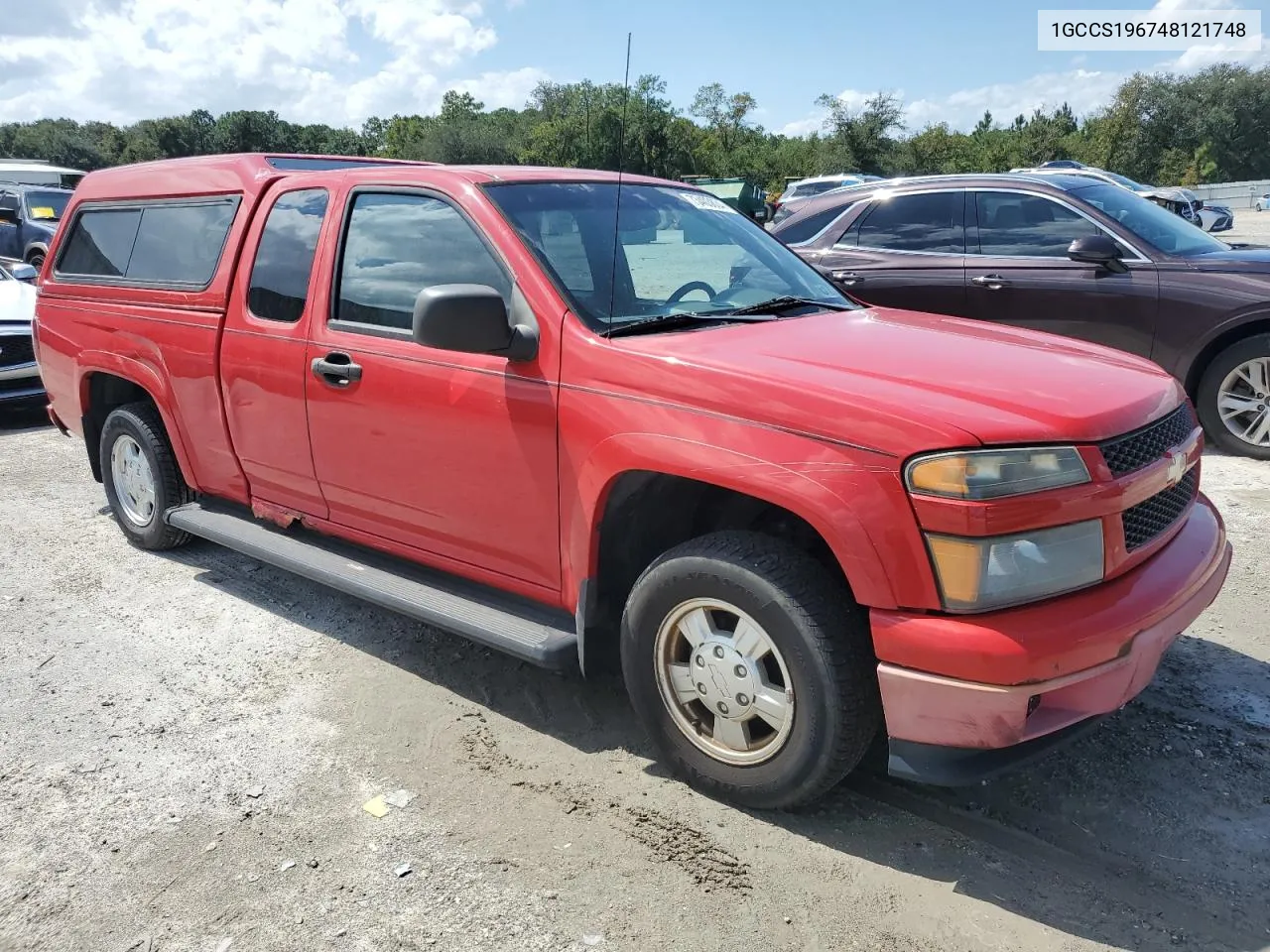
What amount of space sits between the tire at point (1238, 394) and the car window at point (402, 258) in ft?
17.1

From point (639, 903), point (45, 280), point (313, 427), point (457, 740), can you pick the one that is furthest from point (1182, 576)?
point (45, 280)

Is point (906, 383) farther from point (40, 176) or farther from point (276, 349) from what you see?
point (40, 176)

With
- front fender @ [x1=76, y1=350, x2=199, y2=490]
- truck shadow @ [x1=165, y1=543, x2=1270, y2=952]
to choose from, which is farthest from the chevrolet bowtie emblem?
front fender @ [x1=76, y1=350, x2=199, y2=490]

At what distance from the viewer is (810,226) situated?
8336 millimetres

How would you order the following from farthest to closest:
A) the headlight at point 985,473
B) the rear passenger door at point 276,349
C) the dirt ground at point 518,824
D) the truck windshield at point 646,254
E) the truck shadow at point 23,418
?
1. the truck shadow at point 23,418
2. the rear passenger door at point 276,349
3. the truck windshield at point 646,254
4. the dirt ground at point 518,824
5. the headlight at point 985,473

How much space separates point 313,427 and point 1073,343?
9.37ft

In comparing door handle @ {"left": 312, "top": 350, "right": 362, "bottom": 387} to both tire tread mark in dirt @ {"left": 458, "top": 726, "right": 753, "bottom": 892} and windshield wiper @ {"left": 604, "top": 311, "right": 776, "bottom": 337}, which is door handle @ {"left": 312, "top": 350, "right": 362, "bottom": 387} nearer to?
windshield wiper @ {"left": 604, "top": 311, "right": 776, "bottom": 337}

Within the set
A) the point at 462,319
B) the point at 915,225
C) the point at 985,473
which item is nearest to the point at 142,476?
the point at 462,319

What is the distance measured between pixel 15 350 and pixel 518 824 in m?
7.85

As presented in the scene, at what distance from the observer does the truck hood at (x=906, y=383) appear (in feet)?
8.31

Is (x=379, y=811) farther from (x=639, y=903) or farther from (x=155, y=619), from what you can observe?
(x=155, y=619)

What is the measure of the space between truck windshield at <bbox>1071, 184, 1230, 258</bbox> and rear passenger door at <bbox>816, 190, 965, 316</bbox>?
90 centimetres

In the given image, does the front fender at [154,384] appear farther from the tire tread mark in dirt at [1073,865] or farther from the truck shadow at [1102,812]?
the tire tread mark in dirt at [1073,865]

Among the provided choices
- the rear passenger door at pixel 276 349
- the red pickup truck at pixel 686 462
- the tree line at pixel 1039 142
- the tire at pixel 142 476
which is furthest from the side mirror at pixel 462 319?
the tree line at pixel 1039 142
